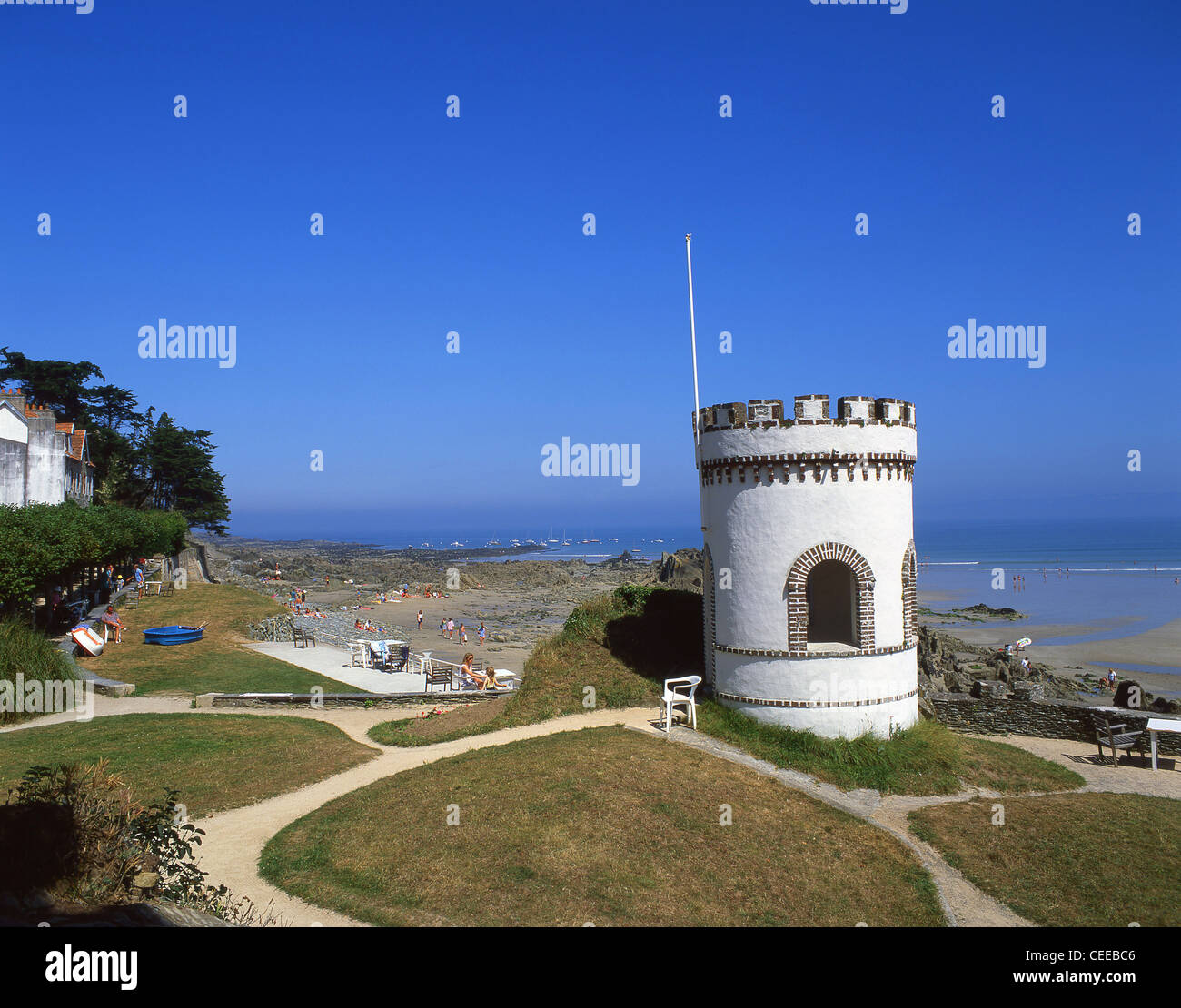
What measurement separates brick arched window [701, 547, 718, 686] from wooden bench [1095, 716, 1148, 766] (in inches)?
377

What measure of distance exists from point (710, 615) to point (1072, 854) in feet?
27.0

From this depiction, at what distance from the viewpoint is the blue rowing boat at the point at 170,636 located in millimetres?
29031

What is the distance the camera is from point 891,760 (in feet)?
50.1

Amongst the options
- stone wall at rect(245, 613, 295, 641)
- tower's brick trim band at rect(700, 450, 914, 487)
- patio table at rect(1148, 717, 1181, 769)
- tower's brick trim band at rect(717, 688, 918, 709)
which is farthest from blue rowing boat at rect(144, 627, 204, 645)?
patio table at rect(1148, 717, 1181, 769)

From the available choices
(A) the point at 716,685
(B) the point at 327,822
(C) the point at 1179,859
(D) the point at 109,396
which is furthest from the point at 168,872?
(D) the point at 109,396

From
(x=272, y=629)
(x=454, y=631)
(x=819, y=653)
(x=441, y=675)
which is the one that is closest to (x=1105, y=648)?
(x=819, y=653)

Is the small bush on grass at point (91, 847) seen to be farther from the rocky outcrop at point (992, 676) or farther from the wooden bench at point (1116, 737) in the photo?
the rocky outcrop at point (992, 676)

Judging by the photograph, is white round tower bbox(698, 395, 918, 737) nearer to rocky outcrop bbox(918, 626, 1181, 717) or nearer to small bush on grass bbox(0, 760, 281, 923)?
rocky outcrop bbox(918, 626, 1181, 717)

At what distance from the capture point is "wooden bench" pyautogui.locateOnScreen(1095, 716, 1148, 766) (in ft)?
58.3

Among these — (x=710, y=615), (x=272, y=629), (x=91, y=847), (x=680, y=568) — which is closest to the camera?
(x=91, y=847)

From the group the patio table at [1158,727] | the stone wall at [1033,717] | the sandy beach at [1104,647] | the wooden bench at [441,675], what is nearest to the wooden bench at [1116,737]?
Result: the stone wall at [1033,717]

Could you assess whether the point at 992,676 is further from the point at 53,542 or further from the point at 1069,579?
the point at 1069,579
